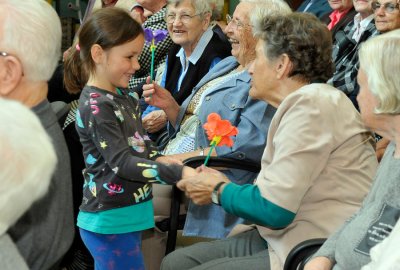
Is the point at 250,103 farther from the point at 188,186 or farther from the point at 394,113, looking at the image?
the point at 394,113

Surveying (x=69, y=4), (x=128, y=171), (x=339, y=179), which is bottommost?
(x=69, y=4)

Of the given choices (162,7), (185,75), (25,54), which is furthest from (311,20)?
(162,7)

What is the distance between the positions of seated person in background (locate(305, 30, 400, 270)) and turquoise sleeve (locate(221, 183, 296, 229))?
0.59 feet

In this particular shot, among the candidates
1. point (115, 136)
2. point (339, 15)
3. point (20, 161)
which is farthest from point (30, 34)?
point (339, 15)

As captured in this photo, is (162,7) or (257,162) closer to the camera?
(257,162)

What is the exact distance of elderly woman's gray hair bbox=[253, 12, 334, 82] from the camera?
2385 mm

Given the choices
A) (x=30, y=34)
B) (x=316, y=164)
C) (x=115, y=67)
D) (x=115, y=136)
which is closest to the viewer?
(x=30, y=34)

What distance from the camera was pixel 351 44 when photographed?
352cm

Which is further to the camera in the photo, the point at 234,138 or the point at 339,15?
the point at 339,15

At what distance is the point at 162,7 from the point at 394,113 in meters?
2.70

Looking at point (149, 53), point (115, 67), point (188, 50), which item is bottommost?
point (149, 53)

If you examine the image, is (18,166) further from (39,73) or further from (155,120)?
(155,120)

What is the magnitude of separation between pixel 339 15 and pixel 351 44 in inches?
19.7

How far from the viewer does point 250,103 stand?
117 inches
